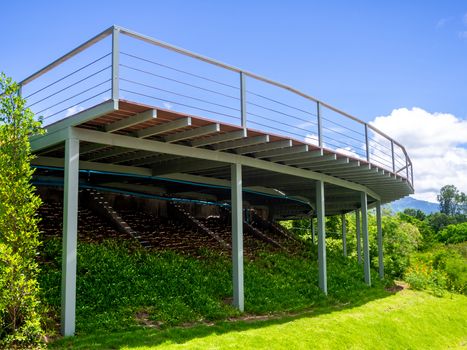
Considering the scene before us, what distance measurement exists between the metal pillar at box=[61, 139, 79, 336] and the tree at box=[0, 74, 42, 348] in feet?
1.54

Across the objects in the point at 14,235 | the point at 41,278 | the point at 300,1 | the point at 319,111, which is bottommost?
the point at 41,278

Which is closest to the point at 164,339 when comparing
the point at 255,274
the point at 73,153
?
the point at 73,153

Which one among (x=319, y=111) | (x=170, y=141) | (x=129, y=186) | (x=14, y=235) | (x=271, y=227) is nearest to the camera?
(x=14, y=235)

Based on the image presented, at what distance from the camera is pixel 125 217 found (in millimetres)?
15461

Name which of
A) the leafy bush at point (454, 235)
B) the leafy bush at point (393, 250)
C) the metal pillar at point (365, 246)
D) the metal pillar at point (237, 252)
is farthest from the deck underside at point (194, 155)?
the leafy bush at point (454, 235)

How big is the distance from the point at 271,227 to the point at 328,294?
26.5ft

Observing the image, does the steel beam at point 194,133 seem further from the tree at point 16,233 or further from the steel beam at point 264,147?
the tree at point 16,233

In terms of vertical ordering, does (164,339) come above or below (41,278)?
below

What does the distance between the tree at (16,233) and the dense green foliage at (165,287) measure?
68cm

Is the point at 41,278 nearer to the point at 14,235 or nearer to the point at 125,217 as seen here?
the point at 14,235

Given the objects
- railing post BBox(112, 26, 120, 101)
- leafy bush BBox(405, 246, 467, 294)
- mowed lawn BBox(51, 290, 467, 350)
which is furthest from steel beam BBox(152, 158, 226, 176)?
leafy bush BBox(405, 246, 467, 294)

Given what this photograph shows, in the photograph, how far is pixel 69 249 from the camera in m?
8.35

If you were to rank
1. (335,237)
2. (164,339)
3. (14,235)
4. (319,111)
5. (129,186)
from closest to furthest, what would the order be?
1. (14,235)
2. (164,339)
3. (319,111)
4. (129,186)
5. (335,237)

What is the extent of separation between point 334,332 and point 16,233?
6713 millimetres
